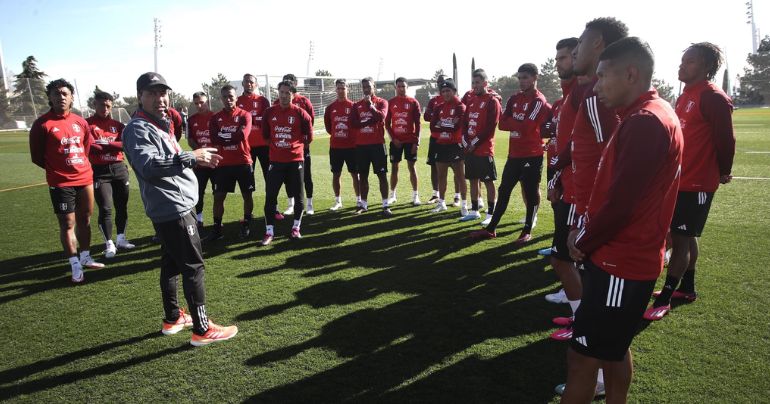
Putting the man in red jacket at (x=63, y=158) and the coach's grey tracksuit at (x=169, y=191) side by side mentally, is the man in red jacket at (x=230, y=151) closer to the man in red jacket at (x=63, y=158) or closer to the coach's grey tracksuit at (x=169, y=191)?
the man in red jacket at (x=63, y=158)

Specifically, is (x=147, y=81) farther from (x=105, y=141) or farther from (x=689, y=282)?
(x=689, y=282)

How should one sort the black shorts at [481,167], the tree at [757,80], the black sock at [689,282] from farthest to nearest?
the tree at [757,80]
the black shorts at [481,167]
the black sock at [689,282]

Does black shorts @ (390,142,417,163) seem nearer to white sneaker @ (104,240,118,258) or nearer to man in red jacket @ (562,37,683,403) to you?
white sneaker @ (104,240,118,258)

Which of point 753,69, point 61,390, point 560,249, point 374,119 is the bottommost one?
point 61,390

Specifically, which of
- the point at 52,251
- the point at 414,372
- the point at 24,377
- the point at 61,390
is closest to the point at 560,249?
the point at 414,372

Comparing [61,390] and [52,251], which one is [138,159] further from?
[52,251]

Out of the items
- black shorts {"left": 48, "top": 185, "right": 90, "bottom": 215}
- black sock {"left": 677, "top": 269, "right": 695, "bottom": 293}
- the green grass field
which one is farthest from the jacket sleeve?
black sock {"left": 677, "top": 269, "right": 695, "bottom": 293}

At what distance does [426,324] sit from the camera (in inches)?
159

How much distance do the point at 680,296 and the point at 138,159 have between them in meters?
4.97

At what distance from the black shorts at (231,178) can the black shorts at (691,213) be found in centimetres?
574

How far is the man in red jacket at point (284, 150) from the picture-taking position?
687 cm

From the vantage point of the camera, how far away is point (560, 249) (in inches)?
139

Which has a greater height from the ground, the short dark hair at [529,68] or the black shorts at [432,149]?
the short dark hair at [529,68]

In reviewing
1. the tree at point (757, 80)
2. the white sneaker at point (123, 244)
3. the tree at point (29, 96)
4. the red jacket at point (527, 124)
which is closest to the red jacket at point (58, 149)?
the white sneaker at point (123, 244)
